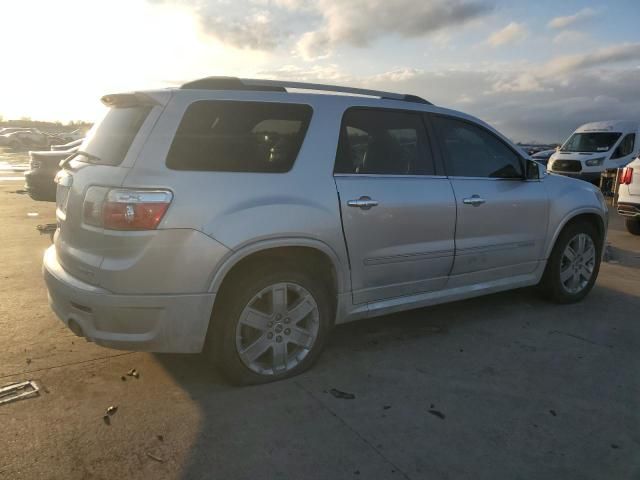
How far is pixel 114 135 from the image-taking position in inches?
133

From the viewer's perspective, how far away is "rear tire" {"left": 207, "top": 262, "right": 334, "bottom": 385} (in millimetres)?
3295

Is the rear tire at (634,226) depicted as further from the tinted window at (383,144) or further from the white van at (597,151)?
the white van at (597,151)

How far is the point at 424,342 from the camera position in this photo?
14.0 ft

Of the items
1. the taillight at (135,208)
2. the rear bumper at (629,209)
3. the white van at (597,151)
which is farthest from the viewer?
the white van at (597,151)

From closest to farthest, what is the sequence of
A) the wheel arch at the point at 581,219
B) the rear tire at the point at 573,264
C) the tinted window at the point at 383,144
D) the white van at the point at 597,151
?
the tinted window at the point at 383,144, the wheel arch at the point at 581,219, the rear tire at the point at 573,264, the white van at the point at 597,151

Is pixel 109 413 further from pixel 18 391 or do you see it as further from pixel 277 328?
pixel 277 328

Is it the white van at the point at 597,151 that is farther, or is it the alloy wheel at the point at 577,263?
the white van at the point at 597,151

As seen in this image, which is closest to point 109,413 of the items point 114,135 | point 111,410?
point 111,410

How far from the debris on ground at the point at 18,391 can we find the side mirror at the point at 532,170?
13.4 feet

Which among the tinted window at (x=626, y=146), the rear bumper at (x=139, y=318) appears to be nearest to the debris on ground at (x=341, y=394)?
the rear bumper at (x=139, y=318)

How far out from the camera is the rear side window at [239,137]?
3154 mm

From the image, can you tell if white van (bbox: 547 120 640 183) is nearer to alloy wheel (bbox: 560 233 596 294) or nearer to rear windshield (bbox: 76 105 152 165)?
alloy wheel (bbox: 560 233 596 294)

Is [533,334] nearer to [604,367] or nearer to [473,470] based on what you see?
[604,367]

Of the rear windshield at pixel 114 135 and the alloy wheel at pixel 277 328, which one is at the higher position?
the rear windshield at pixel 114 135
